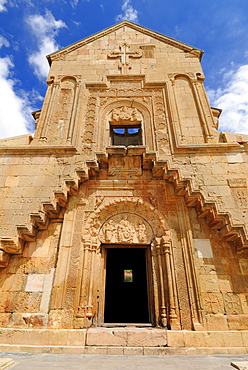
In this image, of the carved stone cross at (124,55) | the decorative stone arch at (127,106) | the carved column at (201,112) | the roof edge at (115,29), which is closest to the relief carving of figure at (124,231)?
the decorative stone arch at (127,106)

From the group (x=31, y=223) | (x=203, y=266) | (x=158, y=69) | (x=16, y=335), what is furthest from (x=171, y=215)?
(x=158, y=69)

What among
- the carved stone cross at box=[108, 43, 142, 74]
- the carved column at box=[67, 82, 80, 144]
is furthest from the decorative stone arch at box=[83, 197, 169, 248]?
the carved stone cross at box=[108, 43, 142, 74]

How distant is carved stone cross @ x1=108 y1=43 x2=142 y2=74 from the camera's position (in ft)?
32.0

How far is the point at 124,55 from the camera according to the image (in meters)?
10.2

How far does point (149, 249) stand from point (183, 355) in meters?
2.60

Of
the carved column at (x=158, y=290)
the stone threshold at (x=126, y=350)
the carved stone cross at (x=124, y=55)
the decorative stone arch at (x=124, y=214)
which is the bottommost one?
the stone threshold at (x=126, y=350)

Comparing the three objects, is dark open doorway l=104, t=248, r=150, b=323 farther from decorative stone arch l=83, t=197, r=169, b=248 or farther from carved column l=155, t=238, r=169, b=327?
carved column l=155, t=238, r=169, b=327

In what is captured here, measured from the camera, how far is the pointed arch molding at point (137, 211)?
586 cm

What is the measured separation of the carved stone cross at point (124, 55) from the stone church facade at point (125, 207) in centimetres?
83

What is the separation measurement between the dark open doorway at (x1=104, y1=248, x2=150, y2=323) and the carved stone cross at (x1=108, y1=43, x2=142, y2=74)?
8404 millimetres

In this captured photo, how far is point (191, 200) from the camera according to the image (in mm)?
6621

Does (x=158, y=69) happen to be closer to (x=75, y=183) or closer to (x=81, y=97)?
(x=81, y=97)

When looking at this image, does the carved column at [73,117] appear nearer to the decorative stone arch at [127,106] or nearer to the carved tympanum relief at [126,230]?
the decorative stone arch at [127,106]

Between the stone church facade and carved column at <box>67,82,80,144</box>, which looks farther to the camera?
carved column at <box>67,82,80,144</box>
